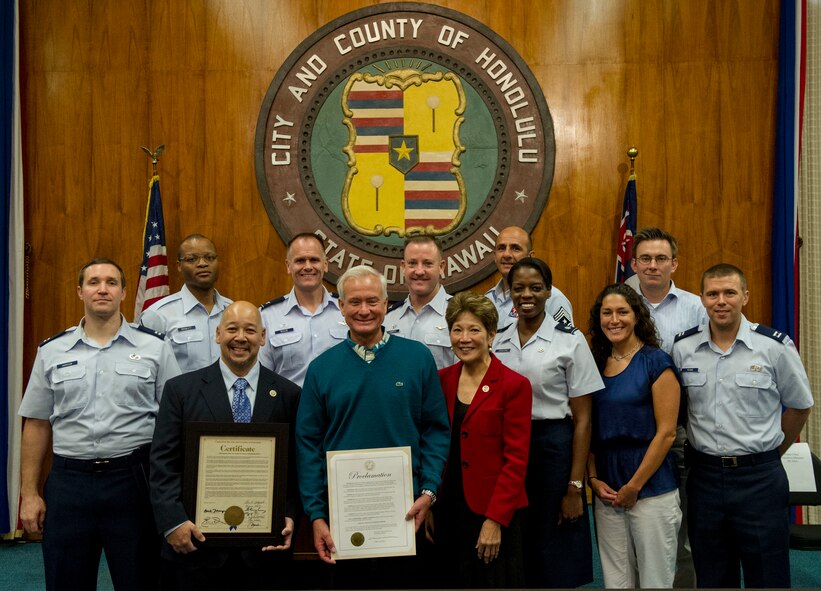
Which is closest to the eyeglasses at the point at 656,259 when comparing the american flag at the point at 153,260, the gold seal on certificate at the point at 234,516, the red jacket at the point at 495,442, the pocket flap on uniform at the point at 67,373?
the red jacket at the point at 495,442

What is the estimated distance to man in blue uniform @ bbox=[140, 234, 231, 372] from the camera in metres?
4.32

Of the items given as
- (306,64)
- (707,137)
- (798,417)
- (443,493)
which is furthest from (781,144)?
(443,493)

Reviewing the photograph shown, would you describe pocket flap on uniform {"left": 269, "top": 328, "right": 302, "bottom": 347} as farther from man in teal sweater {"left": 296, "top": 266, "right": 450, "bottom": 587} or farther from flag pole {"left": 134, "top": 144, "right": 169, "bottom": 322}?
flag pole {"left": 134, "top": 144, "right": 169, "bottom": 322}

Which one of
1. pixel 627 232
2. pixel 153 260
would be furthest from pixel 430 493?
pixel 153 260

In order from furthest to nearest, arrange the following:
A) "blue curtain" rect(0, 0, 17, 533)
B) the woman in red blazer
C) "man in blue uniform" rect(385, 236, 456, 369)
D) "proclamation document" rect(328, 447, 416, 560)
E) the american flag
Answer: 1. "blue curtain" rect(0, 0, 17, 533)
2. the american flag
3. "man in blue uniform" rect(385, 236, 456, 369)
4. the woman in red blazer
5. "proclamation document" rect(328, 447, 416, 560)

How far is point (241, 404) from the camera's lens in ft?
10.2

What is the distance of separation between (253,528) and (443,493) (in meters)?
0.73

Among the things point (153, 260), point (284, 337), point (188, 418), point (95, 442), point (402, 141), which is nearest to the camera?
point (188, 418)

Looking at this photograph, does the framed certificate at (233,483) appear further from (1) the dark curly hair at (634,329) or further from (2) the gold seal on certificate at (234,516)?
(1) the dark curly hair at (634,329)

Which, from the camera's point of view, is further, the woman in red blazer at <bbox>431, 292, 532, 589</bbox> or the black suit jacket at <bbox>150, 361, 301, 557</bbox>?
the woman in red blazer at <bbox>431, 292, 532, 589</bbox>

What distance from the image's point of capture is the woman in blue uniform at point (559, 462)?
11.0 ft

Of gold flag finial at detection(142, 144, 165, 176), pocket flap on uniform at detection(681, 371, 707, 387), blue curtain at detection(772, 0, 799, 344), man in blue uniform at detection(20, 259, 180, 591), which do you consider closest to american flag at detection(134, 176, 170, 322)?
gold flag finial at detection(142, 144, 165, 176)

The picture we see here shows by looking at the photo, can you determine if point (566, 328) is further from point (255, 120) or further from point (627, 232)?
point (255, 120)

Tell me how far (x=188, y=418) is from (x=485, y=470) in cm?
112
